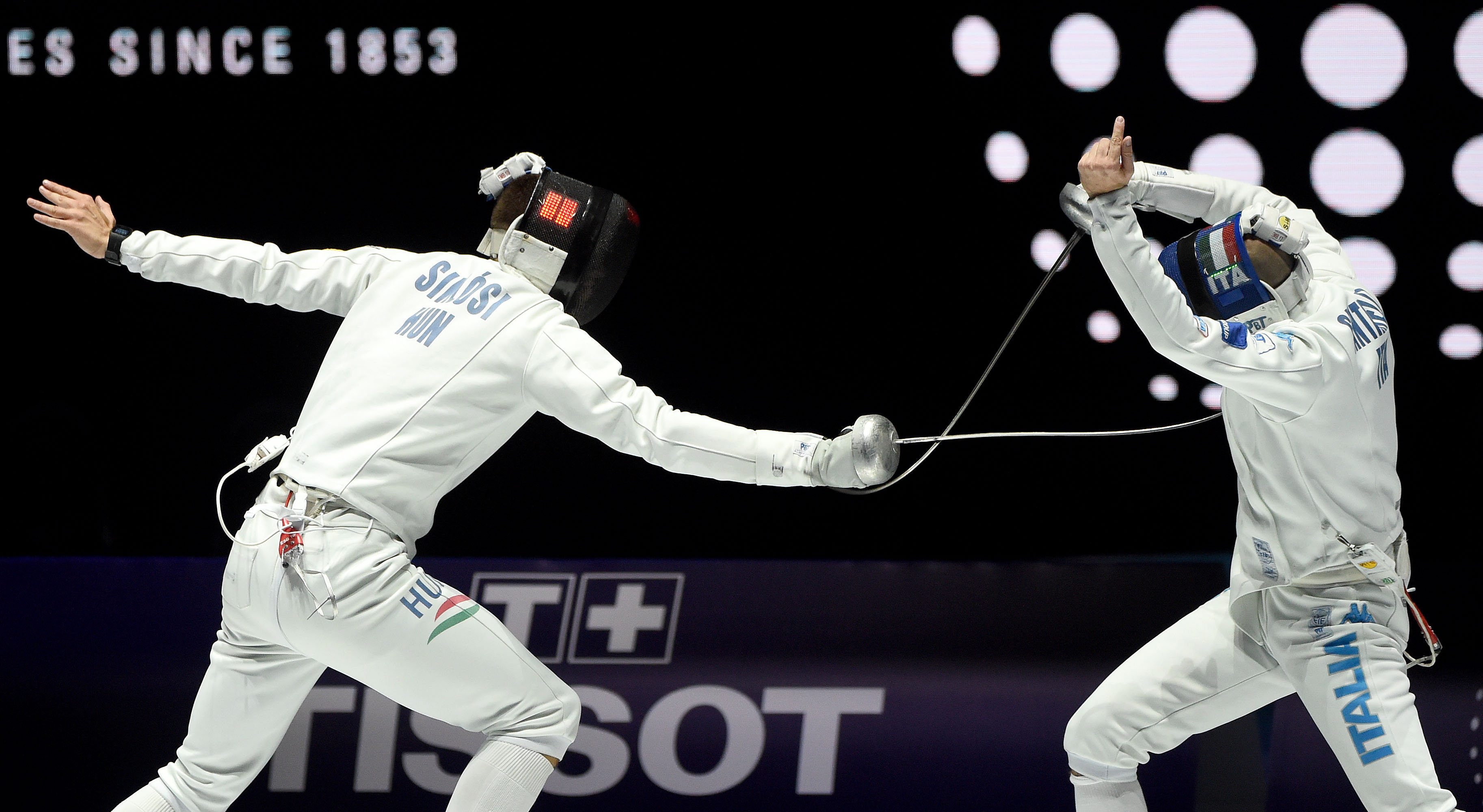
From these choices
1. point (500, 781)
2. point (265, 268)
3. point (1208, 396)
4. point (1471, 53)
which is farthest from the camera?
point (1208, 396)

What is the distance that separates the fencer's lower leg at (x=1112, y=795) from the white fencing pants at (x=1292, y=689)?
0.04 feet

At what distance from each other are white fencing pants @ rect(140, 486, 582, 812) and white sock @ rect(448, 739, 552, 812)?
0.05 feet

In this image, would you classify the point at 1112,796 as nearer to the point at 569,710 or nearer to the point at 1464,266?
the point at 569,710

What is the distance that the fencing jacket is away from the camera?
257 centimetres

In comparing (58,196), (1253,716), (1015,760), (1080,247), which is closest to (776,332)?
Result: (1080,247)

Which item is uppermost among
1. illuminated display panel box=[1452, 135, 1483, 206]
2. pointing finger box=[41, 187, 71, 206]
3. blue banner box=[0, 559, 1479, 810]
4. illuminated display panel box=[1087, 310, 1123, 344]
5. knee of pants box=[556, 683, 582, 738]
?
illuminated display panel box=[1452, 135, 1483, 206]

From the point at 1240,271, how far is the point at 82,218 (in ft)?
8.17

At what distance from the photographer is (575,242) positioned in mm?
2830

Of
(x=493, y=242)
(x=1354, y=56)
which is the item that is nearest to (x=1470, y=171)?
(x=1354, y=56)

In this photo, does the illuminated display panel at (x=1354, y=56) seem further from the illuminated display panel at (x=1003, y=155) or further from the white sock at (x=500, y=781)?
the white sock at (x=500, y=781)

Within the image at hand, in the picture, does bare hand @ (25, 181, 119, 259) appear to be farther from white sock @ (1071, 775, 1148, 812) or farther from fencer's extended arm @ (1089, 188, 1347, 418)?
white sock @ (1071, 775, 1148, 812)

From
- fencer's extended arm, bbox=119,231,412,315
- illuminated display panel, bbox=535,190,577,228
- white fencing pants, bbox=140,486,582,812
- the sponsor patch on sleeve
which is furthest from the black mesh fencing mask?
the sponsor patch on sleeve

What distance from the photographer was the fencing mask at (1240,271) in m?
2.79

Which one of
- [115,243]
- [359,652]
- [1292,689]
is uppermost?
[115,243]
